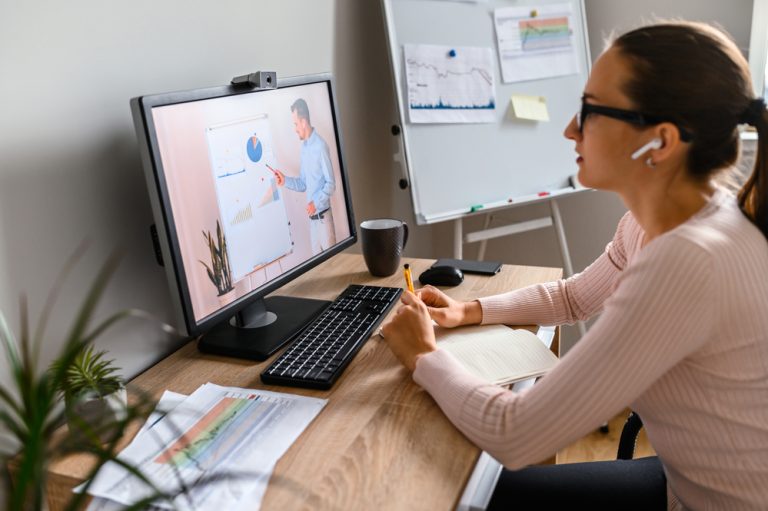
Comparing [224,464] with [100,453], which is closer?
[100,453]

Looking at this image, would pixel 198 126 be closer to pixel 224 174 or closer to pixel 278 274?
pixel 224 174

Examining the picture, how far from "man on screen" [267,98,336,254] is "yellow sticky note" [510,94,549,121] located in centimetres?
87

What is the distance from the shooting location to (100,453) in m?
0.46

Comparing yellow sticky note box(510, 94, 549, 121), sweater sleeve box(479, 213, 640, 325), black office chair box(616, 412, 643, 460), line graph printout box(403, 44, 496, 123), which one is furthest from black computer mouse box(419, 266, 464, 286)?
yellow sticky note box(510, 94, 549, 121)

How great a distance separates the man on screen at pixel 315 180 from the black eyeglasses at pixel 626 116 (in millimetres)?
549

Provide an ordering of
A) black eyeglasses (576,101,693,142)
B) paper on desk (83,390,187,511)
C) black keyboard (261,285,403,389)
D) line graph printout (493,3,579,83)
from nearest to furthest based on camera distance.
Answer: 1. paper on desk (83,390,187,511)
2. black eyeglasses (576,101,693,142)
3. black keyboard (261,285,403,389)
4. line graph printout (493,3,579,83)

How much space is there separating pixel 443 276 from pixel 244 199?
1.60 ft

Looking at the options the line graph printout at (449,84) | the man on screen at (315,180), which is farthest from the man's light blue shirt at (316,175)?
the line graph printout at (449,84)

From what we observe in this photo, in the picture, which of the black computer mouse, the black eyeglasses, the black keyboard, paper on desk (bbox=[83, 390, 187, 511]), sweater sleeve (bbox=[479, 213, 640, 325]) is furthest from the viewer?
the black computer mouse

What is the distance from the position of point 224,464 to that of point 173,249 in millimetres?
316

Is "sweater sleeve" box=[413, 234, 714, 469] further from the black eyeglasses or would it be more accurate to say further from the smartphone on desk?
the smartphone on desk

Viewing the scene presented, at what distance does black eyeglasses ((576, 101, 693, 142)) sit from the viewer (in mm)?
870

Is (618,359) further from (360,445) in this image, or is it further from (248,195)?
(248,195)

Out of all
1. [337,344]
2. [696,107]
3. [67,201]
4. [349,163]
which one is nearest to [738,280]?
[696,107]
